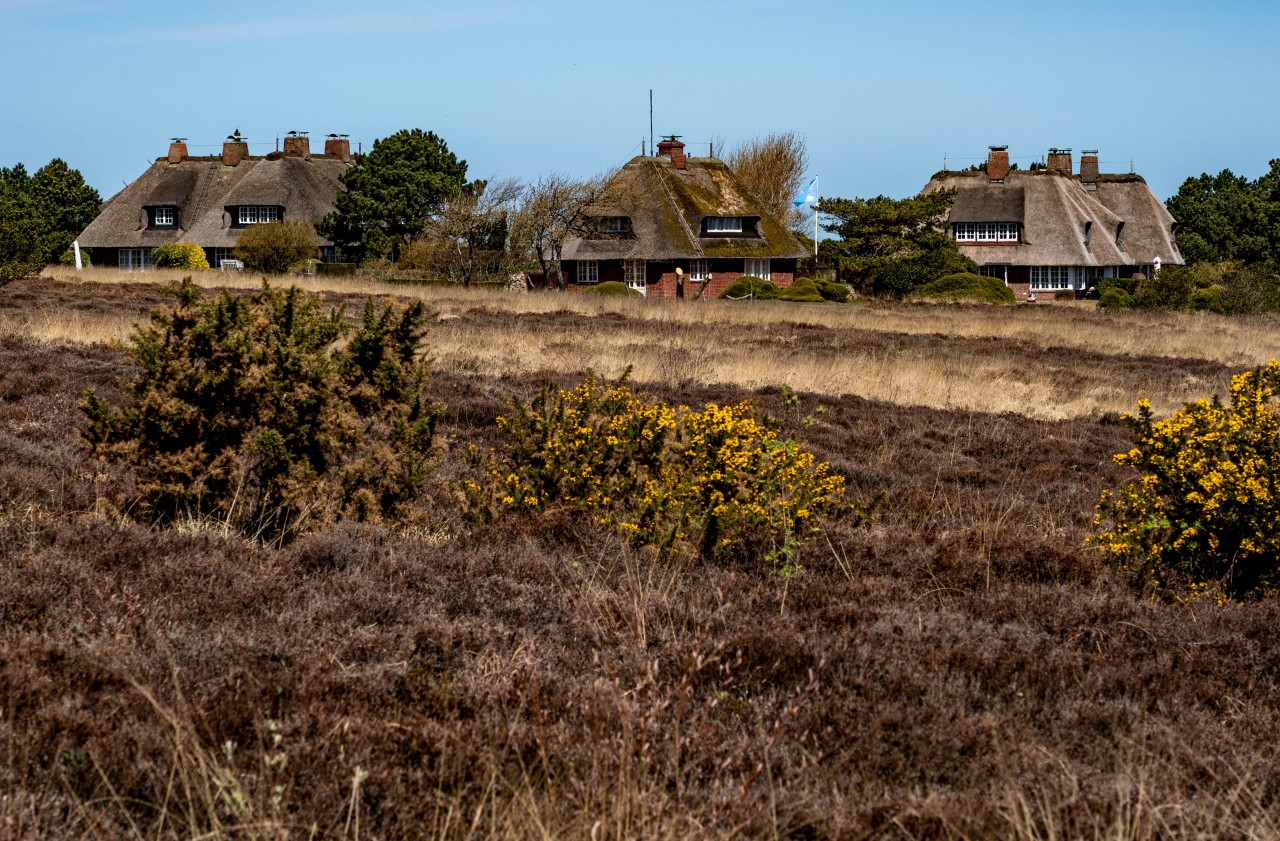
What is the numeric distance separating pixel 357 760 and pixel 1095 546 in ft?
16.8

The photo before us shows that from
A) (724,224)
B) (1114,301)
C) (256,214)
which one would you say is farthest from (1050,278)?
(256,214)

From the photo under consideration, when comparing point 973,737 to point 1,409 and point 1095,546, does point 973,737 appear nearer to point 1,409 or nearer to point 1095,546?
point 1095,546

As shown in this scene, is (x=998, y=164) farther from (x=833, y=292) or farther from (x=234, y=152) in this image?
(x=234, y=152)

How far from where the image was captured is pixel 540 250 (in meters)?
51.3

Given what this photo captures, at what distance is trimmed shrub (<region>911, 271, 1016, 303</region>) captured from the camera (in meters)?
48.7

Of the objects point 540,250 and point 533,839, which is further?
point 540,250

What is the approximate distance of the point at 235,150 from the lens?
219ft

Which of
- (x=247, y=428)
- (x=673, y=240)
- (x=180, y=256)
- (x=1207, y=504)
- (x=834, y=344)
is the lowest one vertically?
(x=1207, y=504)

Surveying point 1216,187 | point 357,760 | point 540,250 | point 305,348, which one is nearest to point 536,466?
point 305,348

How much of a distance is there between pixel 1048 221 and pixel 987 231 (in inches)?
128

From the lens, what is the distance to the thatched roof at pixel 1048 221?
63.8 meters

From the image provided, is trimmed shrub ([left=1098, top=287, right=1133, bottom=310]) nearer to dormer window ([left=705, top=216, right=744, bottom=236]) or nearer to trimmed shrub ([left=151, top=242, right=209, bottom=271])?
dormer window ([left=705, top=216, right=744, bottom=236])

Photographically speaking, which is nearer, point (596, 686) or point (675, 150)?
Answer: point (596, 686)

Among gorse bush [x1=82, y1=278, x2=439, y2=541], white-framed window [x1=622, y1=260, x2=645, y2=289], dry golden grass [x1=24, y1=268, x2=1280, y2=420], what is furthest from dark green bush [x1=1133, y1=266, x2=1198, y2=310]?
gorse bush [x1=82, y1=278, x2=439, y2=541]
